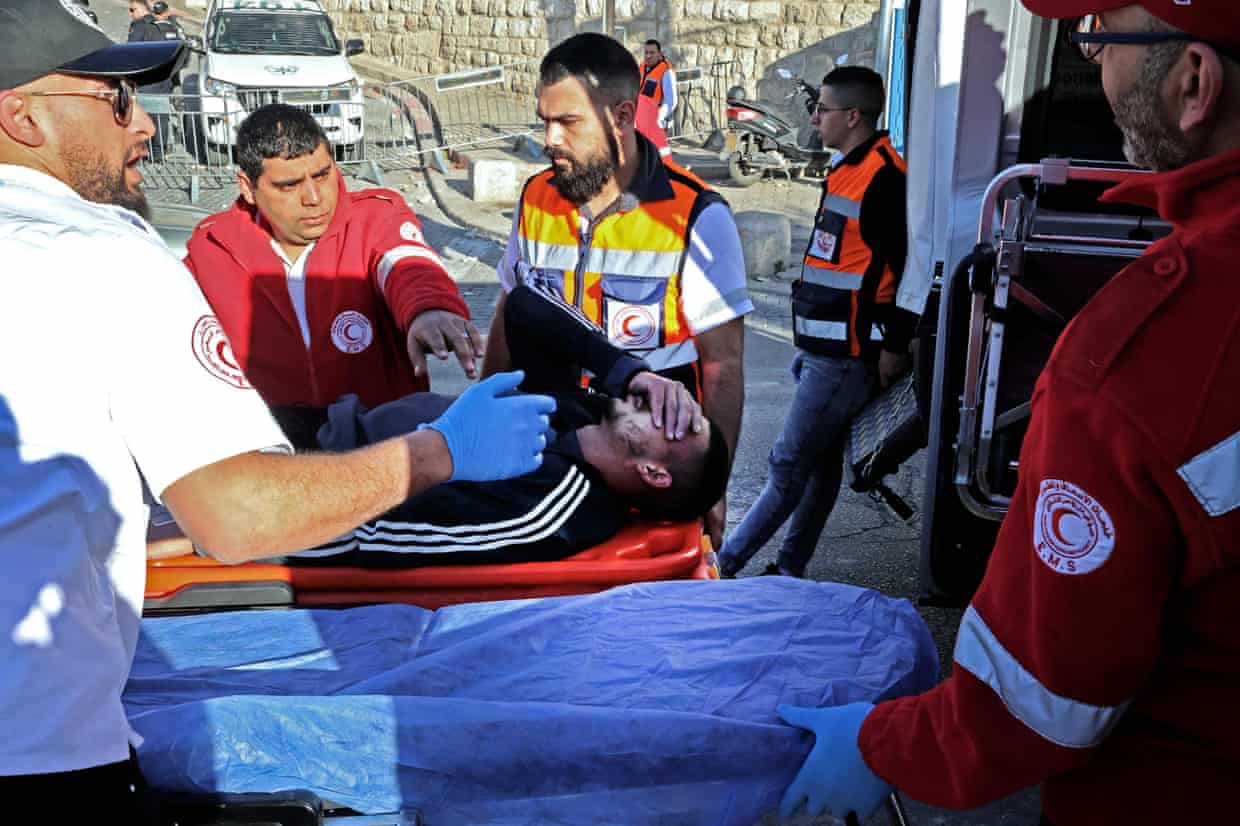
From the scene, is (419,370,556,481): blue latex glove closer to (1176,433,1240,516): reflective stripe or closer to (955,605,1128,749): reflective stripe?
(955,605,1128,749): reflective stripe

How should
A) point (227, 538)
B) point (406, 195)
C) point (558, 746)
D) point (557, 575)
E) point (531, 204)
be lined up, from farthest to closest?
point (406, 195), point (531, 204), point (557, 575), point (558, 746), point (227, 538)

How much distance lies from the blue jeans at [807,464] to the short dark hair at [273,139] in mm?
1806

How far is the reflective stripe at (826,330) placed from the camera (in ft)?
12.0

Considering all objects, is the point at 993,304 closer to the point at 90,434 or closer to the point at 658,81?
the point at 90,434

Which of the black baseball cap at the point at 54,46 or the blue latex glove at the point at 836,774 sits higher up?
the black baseball cap at the point at 54,46

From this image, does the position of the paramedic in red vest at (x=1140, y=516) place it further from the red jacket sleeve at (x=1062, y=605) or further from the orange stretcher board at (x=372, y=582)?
the orange stretcher board at (x=372, y=582)

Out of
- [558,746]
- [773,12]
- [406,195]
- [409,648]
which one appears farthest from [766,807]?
[773,12]

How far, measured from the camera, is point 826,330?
3.68m

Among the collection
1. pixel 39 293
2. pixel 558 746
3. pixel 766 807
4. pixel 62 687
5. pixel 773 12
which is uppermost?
pixel 773 12

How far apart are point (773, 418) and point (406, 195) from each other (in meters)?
6.58

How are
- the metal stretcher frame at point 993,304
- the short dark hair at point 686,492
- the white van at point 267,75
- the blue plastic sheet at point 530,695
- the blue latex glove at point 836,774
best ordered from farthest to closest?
the white van at point 267,75
the short dark hair at point 686,492
the metal stretcher frame at point 993,304
the blue plastic sheet at point 530,695
the blue latex glove at point 836,774

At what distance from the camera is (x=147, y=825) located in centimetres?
160

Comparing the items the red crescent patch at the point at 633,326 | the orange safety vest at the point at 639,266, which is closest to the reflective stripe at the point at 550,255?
the orange safety vest at the point at 639,266

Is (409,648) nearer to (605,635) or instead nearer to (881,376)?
(605,635)
